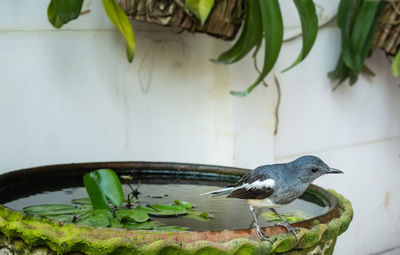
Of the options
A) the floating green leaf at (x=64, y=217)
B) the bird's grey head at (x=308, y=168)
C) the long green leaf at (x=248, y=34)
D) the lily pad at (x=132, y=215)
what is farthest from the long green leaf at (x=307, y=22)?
the floating green leaf at (x=64, y=217)

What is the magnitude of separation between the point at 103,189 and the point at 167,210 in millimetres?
162

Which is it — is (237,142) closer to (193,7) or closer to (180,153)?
(180,153)

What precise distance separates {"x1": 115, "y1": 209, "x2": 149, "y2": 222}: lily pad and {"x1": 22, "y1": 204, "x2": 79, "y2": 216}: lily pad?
11 centimetres

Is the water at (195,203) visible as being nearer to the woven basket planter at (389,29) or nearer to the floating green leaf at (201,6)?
the floating green leaf at (201,6)

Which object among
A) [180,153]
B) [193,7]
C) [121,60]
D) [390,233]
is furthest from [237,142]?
[390,233]

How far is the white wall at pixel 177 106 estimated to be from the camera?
211 centimetres

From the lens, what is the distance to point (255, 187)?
4.89 feet

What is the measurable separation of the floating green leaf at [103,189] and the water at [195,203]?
0.27 feet

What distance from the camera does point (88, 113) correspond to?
89.6 inches

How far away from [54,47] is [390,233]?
2165 mm

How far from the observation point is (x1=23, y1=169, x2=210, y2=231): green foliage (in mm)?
1492

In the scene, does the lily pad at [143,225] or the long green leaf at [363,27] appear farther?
the long green leaf at [363,27]

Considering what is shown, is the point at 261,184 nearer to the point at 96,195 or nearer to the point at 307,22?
the point at 96,195

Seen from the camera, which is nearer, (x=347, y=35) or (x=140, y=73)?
(x=140, y=73)
